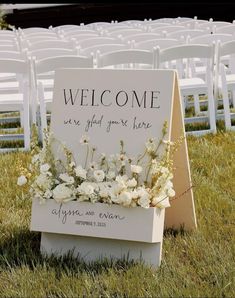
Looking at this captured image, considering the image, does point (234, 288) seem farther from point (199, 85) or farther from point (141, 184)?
point (199, 85)

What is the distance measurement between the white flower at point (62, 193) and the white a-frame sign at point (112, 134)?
5 centimetres

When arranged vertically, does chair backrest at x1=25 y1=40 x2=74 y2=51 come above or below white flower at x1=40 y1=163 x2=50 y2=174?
below

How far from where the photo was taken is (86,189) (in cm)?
441

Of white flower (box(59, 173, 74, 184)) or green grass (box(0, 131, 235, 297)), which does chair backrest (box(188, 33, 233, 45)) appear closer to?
green grass (box(0, 131, 235, 297))

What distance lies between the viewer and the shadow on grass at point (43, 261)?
4.38 meters

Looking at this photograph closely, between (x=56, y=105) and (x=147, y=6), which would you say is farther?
(x=147, y=6)

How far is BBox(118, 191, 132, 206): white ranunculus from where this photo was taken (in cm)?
430

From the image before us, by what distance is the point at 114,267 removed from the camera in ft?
14.4

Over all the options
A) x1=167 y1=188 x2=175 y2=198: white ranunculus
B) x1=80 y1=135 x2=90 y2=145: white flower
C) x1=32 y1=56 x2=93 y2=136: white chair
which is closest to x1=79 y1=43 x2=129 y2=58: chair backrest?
x1=32 y1=56 x2=93 y2=136: white chair

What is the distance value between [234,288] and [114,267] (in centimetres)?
76

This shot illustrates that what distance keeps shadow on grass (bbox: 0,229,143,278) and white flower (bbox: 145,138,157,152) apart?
2.28 ft

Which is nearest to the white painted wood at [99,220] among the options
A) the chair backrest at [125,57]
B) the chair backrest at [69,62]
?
the chair backrest at [69,62]

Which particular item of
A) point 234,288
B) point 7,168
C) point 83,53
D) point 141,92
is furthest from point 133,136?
point 83,53

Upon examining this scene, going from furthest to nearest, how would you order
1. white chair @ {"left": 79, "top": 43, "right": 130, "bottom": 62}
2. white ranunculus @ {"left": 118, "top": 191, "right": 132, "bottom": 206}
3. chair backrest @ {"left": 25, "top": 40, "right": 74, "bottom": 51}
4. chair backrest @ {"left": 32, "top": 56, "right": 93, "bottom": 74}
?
chair backrest @ {"left": 25, "top": 40, "right": 74, "bottom": 51} → white chair @ {"left": 79, "top": 43, "right": 130, "bottom": 62} → chair backrest @ {"left": 32, "top": 56, "right": 93, "bottom": 74} → white ranunculus @ {"left": 118, "top": 191, "right": 132, "bottom": 206}
